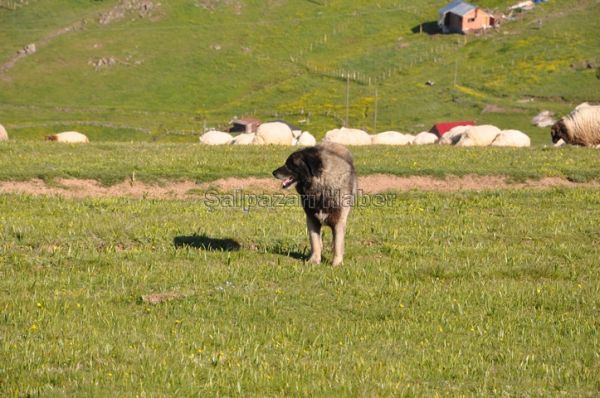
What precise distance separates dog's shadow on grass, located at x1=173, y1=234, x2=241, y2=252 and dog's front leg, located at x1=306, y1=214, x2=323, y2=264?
5.65 ft

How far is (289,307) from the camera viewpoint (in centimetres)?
1206

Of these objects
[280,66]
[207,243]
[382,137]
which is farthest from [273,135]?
[280,66]

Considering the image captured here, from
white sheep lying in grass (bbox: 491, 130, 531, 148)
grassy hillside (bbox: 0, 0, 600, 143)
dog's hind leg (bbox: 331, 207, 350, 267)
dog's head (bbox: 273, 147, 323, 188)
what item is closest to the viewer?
dog's head (bbox: 273, 147, 323, 188)

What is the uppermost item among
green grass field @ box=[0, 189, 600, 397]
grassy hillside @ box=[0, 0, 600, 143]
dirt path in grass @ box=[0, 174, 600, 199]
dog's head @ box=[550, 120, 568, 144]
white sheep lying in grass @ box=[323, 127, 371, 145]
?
grassy hillside @ box=[0, 0, 600, 143]

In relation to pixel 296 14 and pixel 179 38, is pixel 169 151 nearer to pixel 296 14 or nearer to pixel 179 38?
pixel 179 38

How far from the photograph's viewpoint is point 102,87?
105 metres

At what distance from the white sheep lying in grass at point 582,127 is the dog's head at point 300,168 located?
31.6 meters

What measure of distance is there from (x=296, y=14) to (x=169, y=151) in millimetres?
102881

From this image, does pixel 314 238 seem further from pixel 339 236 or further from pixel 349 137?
pixel 349 137

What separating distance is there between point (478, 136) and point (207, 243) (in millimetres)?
32073

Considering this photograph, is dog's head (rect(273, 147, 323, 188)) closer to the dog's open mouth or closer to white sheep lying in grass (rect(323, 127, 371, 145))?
the dog's open mouth

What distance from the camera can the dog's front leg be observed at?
14.6 meters

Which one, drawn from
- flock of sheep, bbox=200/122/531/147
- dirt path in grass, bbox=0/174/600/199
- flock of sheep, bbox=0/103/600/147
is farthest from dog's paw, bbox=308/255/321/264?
flock of sheep, bbox=200/122/531/147

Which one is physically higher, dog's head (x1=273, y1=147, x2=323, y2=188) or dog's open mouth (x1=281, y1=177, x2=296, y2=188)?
dog's head (x1=273, y1=147, x2=323, y2=188)
